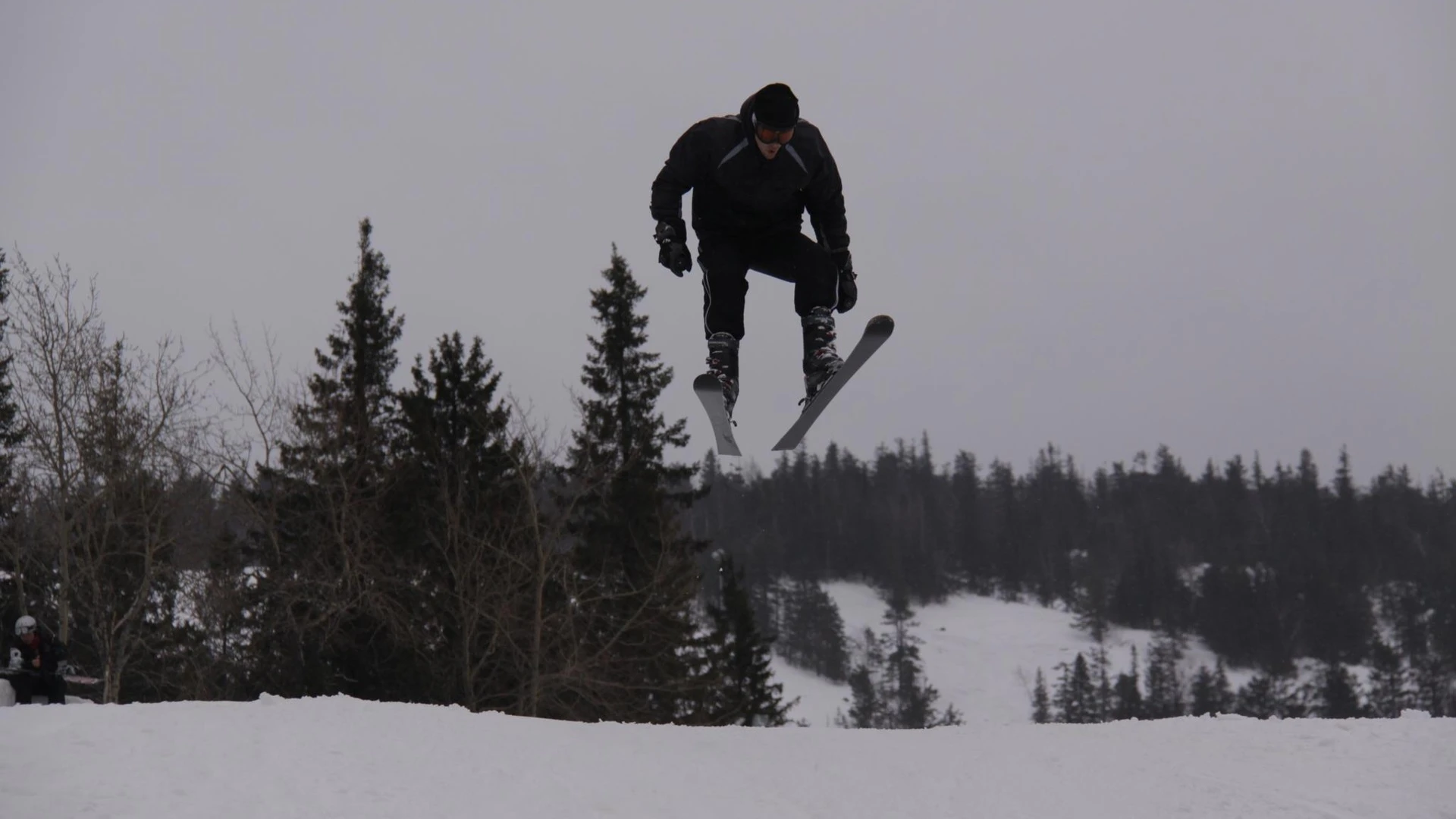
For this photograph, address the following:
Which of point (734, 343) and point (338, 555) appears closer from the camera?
point (734, 343)

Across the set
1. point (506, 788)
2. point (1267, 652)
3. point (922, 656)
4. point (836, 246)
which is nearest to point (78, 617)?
point (506, 788)

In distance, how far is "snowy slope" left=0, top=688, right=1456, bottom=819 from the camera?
8.68m

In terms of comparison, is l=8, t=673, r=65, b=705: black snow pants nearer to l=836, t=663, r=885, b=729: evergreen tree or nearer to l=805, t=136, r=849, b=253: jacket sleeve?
l=805, t=136, r=849, b=253: jacket sleeve

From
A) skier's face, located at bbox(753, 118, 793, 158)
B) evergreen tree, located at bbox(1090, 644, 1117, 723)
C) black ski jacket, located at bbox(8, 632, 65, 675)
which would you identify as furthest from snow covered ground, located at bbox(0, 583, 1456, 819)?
evergreen tree, located at bbox(1090, 644, 1117, 723)

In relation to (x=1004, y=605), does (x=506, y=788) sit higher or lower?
lower

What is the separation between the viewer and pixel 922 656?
96688 mm

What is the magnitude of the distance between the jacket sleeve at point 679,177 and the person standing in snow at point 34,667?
352 inches

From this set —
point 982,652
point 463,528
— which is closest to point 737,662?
point 463,528

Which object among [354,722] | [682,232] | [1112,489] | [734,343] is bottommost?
[354,722]

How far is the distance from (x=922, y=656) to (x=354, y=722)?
294 ft

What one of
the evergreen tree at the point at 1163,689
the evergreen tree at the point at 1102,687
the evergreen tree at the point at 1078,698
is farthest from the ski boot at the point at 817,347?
the evergreen tree at the point at 1163,689

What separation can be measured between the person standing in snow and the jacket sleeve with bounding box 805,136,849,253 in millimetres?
9424

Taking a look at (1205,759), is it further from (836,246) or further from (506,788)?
(836,246)

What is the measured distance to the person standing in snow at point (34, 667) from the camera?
11773 millimetres
